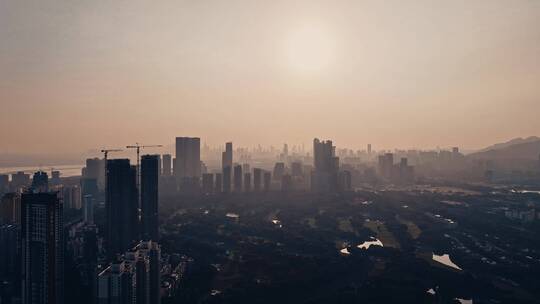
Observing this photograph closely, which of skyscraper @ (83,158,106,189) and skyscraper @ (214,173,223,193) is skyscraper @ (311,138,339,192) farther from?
Result: skyscraper @ (83,158,106,189)

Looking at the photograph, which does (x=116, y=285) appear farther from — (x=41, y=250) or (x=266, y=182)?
(x=266, y=182)

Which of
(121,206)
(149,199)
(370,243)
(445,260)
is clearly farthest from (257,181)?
(445,260)

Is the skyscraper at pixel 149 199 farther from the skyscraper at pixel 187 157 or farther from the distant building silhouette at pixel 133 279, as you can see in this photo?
the skyscraper at pixel 187 157

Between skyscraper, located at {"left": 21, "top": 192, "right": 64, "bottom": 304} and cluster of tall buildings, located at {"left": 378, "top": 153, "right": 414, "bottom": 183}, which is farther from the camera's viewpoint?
cluster of tall buildings, located at {"left": 378, "top": 153, "right": 414, "bottom": 183}

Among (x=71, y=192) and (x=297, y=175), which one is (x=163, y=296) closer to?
(x=71, y=192)

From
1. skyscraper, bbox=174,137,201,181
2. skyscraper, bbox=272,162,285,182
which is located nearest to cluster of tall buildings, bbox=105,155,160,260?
skyscraper, bbox=272,162,285,182

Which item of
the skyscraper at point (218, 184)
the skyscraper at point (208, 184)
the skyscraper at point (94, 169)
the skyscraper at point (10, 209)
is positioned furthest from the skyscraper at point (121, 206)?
the skyscraper at point (94, 169)
